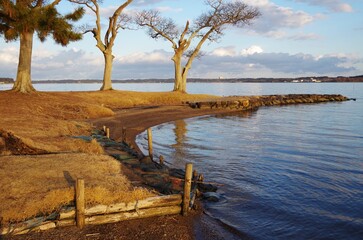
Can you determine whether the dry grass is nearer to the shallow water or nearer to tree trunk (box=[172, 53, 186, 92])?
the shallow water

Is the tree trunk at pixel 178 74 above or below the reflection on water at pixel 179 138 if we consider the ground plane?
above

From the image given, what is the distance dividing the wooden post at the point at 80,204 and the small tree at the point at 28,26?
20909 millimetres

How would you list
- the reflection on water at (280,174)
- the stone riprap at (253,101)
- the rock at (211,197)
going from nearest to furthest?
the reflection on water at (280,174), the rock at (211,197), the stone riprap at (253,101)

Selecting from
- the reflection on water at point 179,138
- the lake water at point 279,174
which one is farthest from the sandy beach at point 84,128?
the reflection on water at point 179,138

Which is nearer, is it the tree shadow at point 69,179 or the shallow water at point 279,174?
the shallow water at point 279,174

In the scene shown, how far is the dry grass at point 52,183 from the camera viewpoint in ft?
29.0

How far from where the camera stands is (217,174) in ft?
48.4

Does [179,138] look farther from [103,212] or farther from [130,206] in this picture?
[103,212]

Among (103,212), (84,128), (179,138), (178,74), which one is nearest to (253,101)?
(178,74)

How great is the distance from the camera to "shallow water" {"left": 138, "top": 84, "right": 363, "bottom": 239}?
988cm

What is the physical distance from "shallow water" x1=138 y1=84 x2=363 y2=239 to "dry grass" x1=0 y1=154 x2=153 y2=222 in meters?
3.06

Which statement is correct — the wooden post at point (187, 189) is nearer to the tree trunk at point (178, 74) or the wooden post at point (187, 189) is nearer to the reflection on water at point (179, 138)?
the reflection on water at point (179, 138)

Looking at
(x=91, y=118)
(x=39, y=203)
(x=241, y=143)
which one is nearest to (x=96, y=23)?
(x=91, y=118)

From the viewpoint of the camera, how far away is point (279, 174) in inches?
583
